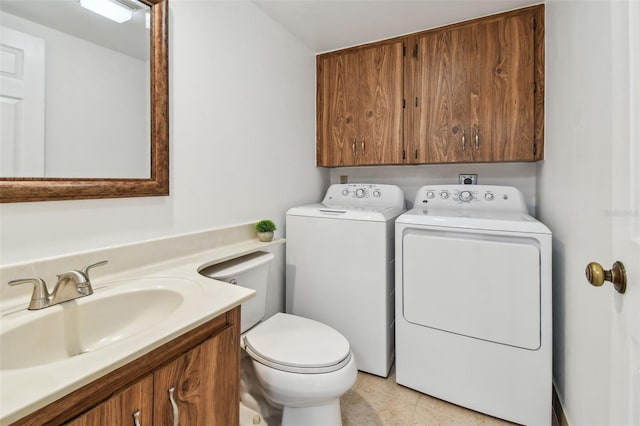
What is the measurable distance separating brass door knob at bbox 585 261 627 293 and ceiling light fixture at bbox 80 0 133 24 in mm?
1766

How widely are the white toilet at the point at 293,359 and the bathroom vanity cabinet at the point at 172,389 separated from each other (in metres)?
0.29

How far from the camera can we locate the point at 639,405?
0.62 metres

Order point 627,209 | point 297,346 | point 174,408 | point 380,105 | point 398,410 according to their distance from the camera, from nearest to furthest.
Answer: point 627,209, point 174,408, point 297,346, point 398,410, point 380,105

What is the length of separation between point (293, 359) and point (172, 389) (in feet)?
1.90

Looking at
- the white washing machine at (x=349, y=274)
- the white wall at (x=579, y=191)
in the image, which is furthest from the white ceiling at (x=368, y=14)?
the white washing machine at (x=349, y=274)

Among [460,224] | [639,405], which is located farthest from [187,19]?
[639,405]

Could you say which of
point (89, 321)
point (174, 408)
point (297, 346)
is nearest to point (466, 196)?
point (297, 346)

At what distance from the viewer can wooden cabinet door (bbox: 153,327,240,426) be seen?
0.79 metres

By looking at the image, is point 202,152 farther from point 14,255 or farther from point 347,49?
point 347,49

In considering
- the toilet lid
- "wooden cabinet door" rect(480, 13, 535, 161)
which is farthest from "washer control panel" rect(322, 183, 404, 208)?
the toilet lid

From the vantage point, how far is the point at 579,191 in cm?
126

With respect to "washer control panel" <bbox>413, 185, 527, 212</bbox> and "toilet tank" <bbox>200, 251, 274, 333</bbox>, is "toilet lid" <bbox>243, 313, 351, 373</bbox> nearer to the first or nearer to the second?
"toilet tank" <bbox>200, 251, 274, 333</bbox>

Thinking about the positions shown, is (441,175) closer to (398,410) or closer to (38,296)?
(398,410)

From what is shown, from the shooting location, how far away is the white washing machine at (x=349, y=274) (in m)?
1.84
